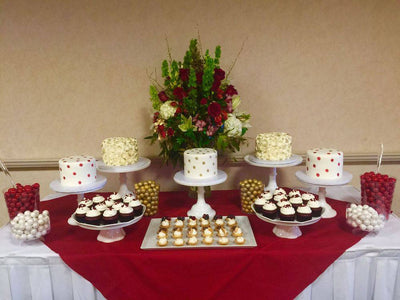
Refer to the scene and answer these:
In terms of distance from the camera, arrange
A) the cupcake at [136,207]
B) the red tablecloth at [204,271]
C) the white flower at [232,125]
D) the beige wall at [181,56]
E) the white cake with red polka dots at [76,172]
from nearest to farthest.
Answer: the red tablecloth at [204,271] → the cupcake at [136,207] → the white cake with red polka dots at [76,172] → the white flower at [232,125] → the beige wall at [181,56]

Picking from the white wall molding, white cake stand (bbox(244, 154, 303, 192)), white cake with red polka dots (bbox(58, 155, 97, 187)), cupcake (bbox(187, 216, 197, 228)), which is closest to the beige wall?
the white wall molding

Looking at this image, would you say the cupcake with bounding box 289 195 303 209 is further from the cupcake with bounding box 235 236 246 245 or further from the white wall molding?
the white wall molding

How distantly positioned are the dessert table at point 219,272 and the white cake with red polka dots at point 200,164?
34 cm

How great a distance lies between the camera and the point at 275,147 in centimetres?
159

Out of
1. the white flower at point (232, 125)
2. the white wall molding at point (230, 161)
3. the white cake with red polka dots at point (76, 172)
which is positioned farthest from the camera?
the white wall molding at point (230, 161)

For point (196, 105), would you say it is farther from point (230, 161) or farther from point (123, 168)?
point (230, 161)

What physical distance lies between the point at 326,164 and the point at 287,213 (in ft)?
1.12

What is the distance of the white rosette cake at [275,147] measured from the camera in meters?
1.58

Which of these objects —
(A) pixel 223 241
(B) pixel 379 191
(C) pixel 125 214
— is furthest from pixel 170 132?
(B) pixel 379 191

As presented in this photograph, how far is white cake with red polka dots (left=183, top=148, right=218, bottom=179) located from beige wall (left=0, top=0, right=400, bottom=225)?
0.53 m

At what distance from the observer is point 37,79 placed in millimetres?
1902

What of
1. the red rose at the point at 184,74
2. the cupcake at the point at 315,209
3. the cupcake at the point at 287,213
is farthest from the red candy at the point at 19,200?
the cupcake at the point at 315,209

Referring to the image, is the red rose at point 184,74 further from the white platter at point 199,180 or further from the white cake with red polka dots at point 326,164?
the white cake with red polka dots at point 326,164

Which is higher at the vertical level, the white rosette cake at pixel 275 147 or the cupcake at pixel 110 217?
the white rosette cake at pixel 275 147
